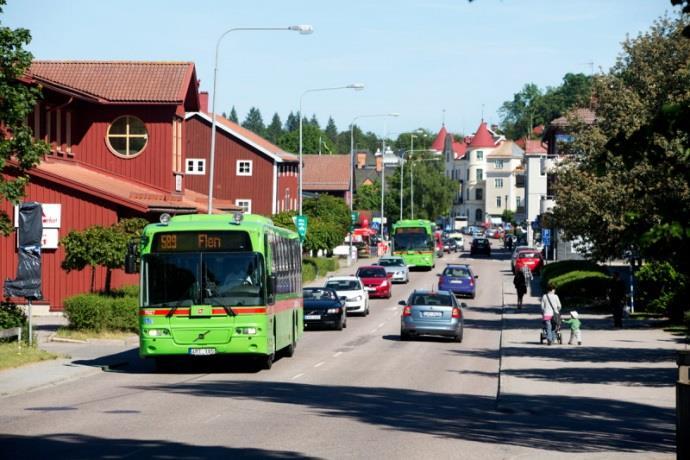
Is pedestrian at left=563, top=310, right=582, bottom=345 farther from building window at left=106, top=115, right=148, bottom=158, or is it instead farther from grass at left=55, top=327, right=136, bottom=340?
building window at left=106, top=115, right=148, bottom=158

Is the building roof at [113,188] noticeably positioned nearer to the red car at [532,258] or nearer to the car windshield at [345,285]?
the car windshield at [345,285]

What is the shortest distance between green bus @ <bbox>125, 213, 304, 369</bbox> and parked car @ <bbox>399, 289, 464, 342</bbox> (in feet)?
36.3

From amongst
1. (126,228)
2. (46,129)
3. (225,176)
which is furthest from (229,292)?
(225,176)

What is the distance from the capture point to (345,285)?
46.6 metres

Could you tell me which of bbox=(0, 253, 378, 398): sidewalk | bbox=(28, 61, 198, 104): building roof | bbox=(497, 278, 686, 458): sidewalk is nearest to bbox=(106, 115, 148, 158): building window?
bbox=(28, 61, 198, 104): building roof

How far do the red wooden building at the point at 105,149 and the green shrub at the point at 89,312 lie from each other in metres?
8.71

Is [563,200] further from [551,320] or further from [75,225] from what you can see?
Answer: [75,225]

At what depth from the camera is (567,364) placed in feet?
91.7

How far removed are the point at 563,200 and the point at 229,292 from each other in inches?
868

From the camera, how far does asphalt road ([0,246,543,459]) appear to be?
1418 centimetres

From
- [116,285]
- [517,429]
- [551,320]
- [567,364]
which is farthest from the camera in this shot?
[116,285]

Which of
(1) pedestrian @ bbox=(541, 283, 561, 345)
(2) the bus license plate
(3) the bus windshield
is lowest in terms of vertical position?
(2) the bus license plate

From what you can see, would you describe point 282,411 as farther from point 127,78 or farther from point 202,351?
point 127,78

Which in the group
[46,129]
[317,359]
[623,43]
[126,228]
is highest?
[623,43]
